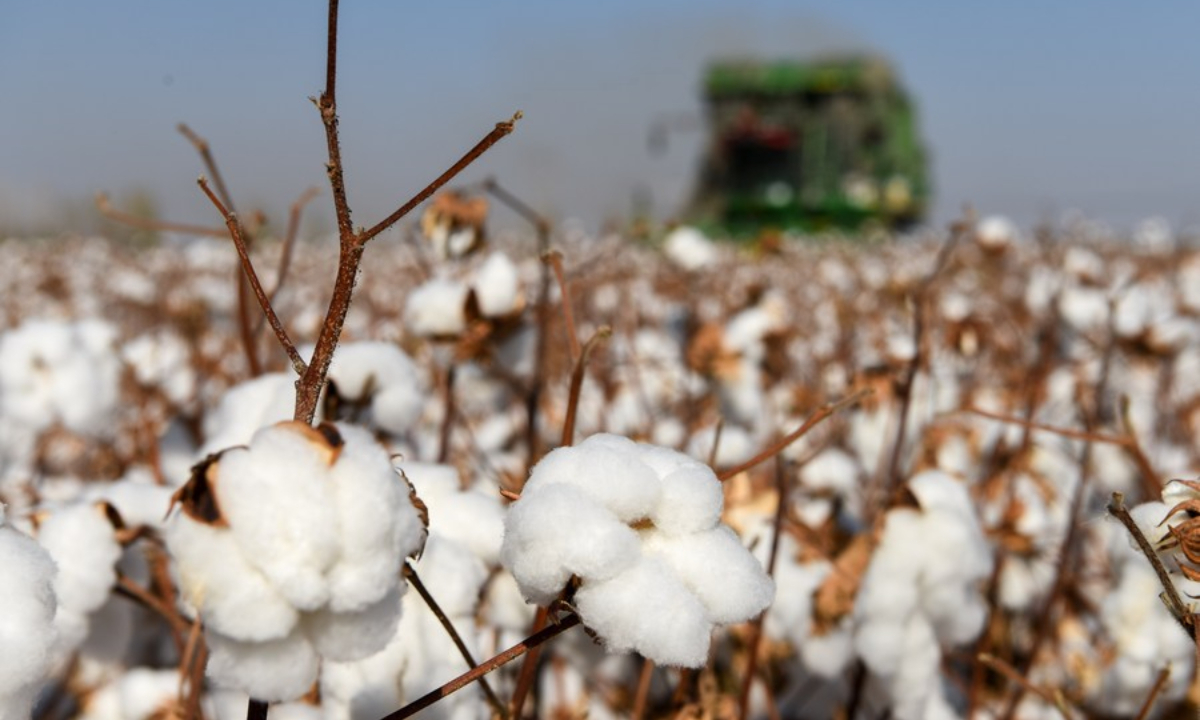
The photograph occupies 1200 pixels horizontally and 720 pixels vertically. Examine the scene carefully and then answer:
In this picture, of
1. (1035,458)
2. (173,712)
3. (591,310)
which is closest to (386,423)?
(173,712)

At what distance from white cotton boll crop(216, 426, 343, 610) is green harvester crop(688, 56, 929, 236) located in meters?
22.4

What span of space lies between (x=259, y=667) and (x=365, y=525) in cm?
10

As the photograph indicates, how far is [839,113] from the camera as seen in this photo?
24453 millimetres

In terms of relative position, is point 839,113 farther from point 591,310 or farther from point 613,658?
point 613,658

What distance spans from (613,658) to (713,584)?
1.10 metres

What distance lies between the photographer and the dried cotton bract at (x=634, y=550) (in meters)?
0.66

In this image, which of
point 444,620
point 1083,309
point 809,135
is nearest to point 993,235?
point 1083,309

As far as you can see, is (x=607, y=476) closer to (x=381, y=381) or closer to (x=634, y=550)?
(x=634, y=550)

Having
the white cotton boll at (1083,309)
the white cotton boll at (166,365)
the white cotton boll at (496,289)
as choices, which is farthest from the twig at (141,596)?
the white cotton boll at (1083,309)

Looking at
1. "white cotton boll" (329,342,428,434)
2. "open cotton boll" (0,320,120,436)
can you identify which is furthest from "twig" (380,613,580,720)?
"open cotton boll" (0,320,120,436)

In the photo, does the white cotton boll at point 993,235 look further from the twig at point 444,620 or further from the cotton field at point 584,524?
the twig at point 444,620

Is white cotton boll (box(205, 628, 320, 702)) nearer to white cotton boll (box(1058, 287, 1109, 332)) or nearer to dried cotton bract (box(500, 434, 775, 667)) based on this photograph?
dried cotton bract (box(500, 434, 775, 667))

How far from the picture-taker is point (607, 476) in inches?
26.7

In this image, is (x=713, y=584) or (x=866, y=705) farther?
(x=866, y=705)
